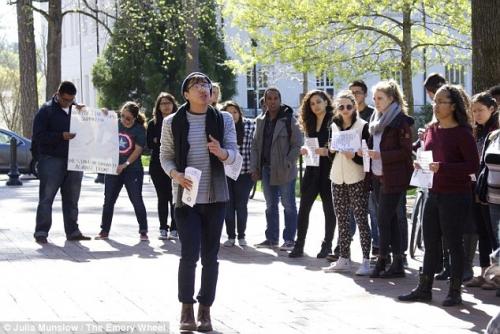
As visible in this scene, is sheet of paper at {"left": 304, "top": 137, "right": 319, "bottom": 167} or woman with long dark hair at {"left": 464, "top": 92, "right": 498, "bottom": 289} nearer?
woman with long dark hair at {"left": 464, "top": 92, "right": 498, "bottom": 289}

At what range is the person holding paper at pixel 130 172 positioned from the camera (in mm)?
14320

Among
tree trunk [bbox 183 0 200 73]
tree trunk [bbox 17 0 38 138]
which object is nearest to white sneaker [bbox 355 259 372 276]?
tree trunk [bbox 183 0 200 73]

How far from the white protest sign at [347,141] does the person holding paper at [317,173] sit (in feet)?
2.40

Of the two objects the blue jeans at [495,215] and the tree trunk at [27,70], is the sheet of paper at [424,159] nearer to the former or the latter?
the blue jeans at [495,215]

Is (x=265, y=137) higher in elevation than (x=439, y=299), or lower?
higher

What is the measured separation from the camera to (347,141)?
11383 mm

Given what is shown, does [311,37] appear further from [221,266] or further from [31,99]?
[221,266]

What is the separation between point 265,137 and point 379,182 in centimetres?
256

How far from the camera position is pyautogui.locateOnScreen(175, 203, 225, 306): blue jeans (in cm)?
827

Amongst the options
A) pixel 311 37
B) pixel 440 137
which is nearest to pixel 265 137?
pixel 440 137

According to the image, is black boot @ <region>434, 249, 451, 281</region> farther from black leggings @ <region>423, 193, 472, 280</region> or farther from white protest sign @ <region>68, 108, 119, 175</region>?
white protest sign @ <region>68, 108, 119, 175</region>

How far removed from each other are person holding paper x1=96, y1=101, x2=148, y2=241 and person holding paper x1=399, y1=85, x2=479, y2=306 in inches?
227

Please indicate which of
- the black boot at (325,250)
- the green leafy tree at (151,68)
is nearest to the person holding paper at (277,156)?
the black boot at (325,250)

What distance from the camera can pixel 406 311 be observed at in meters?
8.95
